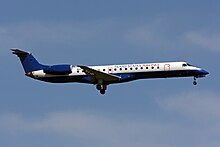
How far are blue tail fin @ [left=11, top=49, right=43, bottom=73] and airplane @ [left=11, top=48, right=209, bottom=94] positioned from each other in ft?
2.30

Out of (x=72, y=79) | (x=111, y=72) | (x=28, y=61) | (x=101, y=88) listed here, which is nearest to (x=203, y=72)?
(x=111, y=72)

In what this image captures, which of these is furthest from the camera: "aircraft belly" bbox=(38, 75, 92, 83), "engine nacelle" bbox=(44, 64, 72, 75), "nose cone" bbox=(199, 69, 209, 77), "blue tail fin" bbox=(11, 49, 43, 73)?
"blue tail fin" bbox=(11, 49, 43, 73)

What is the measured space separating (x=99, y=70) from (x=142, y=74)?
4274 millimetres

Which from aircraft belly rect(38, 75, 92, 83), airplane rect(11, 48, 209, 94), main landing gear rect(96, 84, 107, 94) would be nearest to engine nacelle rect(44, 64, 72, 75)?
airplane rect(11, 48, 209, 94)

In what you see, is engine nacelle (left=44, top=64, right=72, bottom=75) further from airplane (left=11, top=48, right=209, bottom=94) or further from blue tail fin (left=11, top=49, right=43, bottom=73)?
blue tail fin (left=11, top=49, right=43, bottom=73)

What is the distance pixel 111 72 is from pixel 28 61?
883cm

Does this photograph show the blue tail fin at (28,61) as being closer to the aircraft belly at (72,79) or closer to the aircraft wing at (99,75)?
the aircraft belly at (72,79)

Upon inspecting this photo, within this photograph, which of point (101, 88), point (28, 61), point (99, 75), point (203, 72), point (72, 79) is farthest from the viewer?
point (28, 61)

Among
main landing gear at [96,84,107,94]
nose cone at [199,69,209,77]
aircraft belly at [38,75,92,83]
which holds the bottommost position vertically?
main landing gear at [96,84,107,94]

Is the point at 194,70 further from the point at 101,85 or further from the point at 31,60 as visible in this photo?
the point at 31,60

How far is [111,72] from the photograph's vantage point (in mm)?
61188

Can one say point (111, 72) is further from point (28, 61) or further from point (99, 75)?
point (28, 61)

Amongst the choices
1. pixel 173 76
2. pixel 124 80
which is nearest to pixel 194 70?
pixel 173 76

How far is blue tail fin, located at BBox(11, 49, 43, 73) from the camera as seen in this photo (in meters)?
63.8
